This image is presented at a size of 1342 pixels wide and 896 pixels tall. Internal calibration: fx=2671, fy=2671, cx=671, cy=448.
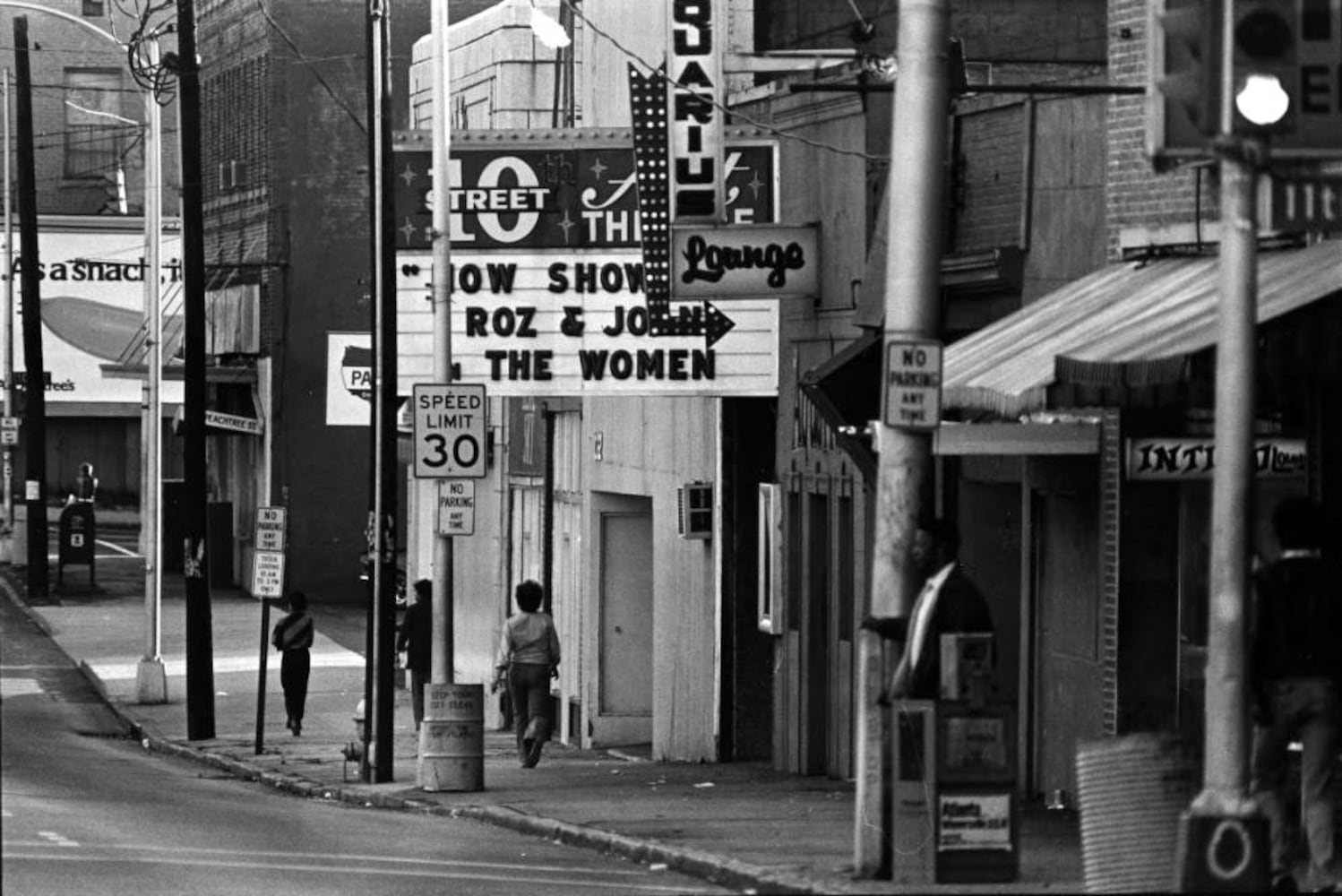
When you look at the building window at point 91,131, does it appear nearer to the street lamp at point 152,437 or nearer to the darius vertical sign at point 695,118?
the street lamp at point 152,437

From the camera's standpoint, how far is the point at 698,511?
2572cm

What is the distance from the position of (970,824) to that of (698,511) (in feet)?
41.8

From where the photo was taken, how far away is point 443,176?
74.1ft

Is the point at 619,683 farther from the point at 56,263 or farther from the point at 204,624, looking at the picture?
the point at 56,263

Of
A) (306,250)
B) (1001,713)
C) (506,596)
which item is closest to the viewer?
(1001,713)

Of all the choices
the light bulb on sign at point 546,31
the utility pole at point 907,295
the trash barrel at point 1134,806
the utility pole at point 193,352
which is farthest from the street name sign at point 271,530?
the trash barrel at point 1134,806

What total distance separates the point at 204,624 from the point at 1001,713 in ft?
63.9

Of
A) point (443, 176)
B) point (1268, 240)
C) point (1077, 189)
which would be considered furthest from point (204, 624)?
point (1268, 240)

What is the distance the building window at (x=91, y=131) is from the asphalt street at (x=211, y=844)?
47.6 m

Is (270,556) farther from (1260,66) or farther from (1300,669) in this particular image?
(1260,66)

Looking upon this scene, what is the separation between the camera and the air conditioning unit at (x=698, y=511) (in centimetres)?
2572

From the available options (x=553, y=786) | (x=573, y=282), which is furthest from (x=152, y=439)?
(x=553, y=786)

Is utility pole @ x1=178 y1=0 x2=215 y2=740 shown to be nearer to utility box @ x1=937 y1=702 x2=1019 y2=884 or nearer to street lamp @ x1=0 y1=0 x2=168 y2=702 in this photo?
street lamp @ x1=0 y1=0 x2=168 y2=702

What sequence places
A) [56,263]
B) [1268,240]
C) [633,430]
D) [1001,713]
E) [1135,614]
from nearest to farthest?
[1001,713]
[1268,240]
[1135,614]
[633,430]
[56,263]
